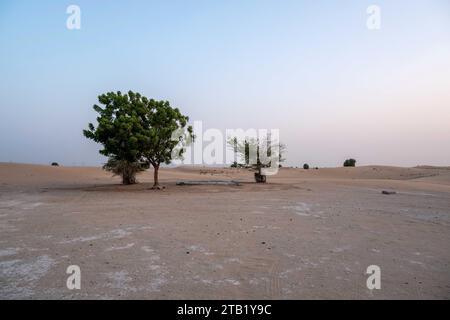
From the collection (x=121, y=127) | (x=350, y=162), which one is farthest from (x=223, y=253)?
(x=350, y=162)

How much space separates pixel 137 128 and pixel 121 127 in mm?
824

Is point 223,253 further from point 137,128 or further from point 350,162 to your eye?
point 350,162

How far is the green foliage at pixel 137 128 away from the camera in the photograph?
17.5 metres

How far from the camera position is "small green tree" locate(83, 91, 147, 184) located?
17.4 meters

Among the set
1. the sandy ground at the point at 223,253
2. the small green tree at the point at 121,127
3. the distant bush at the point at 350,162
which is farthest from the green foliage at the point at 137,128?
the distant bush at the point at 350,162

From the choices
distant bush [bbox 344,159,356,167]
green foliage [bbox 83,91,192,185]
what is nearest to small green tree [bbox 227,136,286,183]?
green foliage [bbox 83,91,192,185]

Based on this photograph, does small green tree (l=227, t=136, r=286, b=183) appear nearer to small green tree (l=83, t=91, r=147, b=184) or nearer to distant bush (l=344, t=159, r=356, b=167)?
small green tree (l=83, t=91, r=147, b=184)

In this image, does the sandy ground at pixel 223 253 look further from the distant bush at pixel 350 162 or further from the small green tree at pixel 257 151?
the distant bush at pixel 350 162

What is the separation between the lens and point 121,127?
17.2 meters

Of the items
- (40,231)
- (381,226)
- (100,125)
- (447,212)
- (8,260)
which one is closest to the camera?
(8,260)
